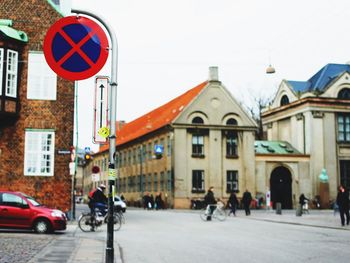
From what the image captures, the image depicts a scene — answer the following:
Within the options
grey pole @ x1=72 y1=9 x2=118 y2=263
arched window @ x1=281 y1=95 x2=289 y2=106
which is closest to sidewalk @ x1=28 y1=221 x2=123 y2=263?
grey pole @ x1=72 y1=9 x2=118 y2=263

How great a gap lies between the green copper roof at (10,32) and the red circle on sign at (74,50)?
20.3m

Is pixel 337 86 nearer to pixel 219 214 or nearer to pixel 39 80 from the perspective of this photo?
pixel 219 214

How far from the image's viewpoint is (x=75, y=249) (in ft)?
47.2

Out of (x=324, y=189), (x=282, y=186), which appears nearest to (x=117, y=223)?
(x=282, y=186)

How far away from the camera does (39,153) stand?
2717cm

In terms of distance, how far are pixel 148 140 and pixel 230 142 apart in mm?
11816

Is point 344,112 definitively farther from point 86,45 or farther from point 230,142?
point 86,45

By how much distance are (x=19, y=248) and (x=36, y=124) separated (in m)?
13.7

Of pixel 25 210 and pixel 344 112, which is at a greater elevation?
pixel 344 112

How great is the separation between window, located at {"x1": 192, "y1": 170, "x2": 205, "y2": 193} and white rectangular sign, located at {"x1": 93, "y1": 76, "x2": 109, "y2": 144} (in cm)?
4661

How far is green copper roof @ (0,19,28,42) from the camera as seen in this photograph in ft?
85.6

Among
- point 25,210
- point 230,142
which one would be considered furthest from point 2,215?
point 230,142

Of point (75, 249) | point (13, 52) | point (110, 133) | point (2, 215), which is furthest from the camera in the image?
point (13, 52)

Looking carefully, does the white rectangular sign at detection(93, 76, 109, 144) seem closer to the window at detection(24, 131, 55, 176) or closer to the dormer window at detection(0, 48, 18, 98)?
the dormer window at detection(0, 48, 18, 98)
